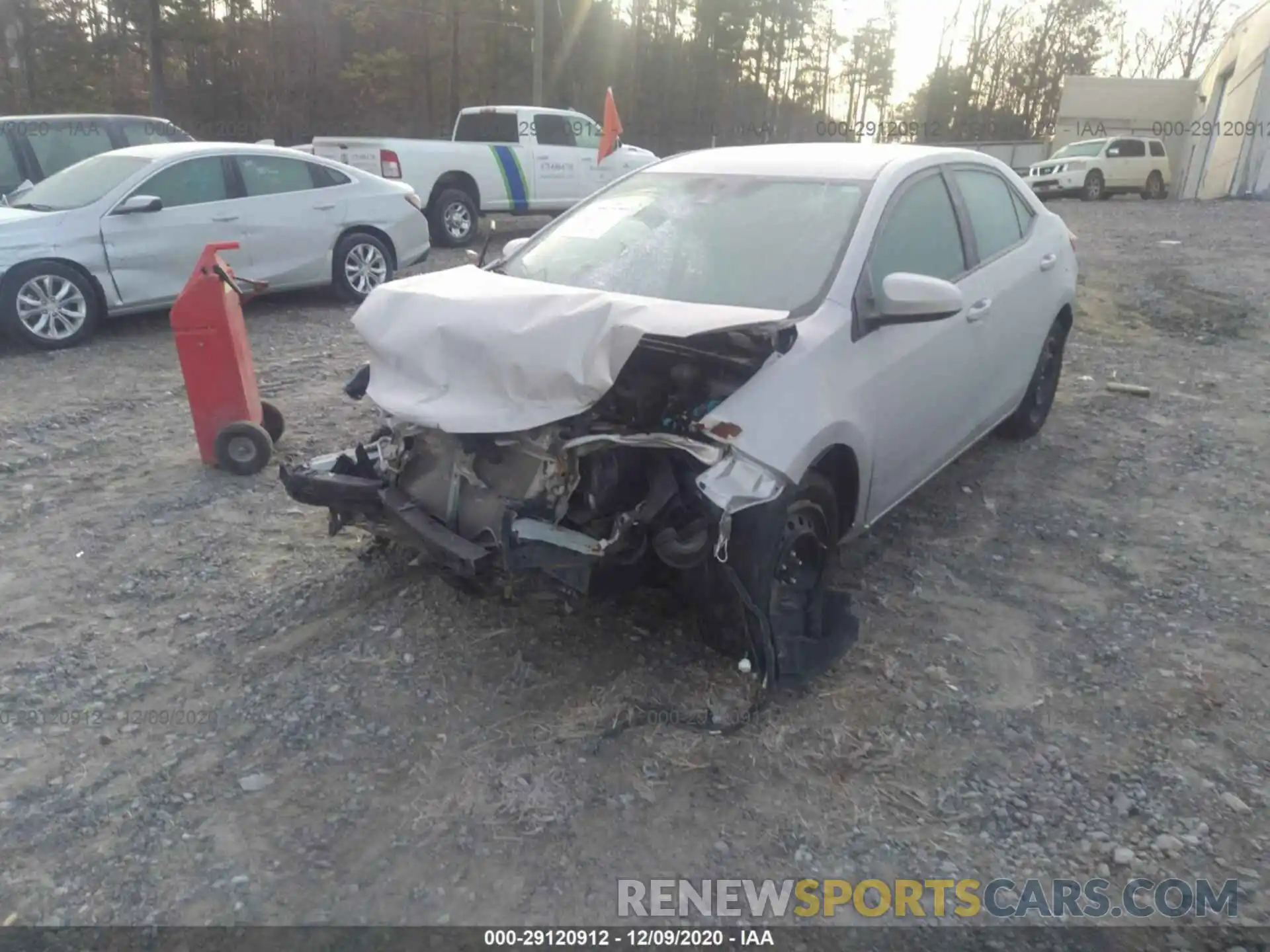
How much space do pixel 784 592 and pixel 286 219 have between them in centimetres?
729

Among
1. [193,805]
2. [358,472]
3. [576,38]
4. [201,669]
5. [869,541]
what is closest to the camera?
[193,805]

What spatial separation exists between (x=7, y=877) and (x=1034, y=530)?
435cm

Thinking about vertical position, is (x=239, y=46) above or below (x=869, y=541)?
above

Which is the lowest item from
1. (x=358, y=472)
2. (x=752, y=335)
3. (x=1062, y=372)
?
(x=1062, y=372)

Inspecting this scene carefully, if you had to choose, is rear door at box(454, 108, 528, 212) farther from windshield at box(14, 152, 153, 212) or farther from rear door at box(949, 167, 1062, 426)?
rear door at box(949, 167, 1062, 426)

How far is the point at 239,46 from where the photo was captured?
91.1 feet

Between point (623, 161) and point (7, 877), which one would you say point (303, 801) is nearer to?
point (7, 877)

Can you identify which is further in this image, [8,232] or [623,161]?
[623,161]

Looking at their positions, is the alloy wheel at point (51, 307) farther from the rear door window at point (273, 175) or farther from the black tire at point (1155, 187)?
the black tire at point (1155, 187)

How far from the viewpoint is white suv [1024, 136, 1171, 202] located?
81.4 feet

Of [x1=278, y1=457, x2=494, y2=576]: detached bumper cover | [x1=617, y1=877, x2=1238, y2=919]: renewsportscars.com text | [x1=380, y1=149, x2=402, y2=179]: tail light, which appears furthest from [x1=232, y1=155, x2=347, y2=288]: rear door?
[x1=617, y1=877, x2=1238, y2=919]: renewsportscars.com text

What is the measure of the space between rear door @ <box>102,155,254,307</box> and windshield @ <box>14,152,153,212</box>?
27 centimetres

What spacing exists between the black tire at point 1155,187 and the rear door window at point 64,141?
24334 mm

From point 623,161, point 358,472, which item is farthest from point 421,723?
point 623,161
